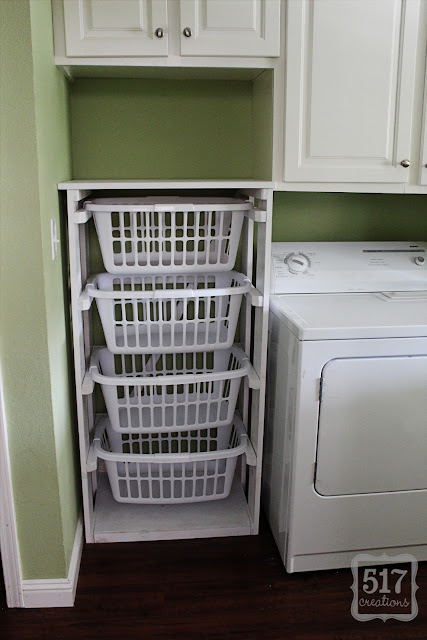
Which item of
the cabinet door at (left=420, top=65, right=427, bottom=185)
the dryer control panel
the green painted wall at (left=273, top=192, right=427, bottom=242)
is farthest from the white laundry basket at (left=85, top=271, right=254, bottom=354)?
the cabinet door at (left=420, top=65, right=427, bottom=185)

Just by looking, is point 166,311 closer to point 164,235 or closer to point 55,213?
point 164,235

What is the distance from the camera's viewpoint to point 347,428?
2.02 metres

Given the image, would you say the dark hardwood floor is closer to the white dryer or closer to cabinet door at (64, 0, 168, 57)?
the white dryer

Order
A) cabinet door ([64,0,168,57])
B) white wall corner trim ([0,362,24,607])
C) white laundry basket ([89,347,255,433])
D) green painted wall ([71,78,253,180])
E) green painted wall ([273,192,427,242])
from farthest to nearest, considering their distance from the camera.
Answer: green painted wall ([273,192,427,242])
green painted wall ([71,78,253,180])
white laundry basket ([89,347,255,433])
cabinet door ([64,0,168,57])
white wall corner trim ([0,362,24,607])

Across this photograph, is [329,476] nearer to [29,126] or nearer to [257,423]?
[257,423]

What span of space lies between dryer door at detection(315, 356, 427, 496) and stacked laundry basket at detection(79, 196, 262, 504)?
363 mm

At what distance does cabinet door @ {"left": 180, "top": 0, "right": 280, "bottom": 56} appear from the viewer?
199 centimetres

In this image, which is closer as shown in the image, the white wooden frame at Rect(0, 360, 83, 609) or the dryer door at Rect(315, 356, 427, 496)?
the white wooden frame at Rect(0, 360, 83, 609)

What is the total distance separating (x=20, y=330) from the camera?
5.86ft

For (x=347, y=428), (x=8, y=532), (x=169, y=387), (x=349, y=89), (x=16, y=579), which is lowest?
(x=16, y=579)

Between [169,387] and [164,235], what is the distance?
2.57 feet

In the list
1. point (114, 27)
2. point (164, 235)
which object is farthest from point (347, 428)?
point (114, 27)

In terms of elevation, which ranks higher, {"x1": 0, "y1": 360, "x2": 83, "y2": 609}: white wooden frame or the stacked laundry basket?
the stacked laundry basket

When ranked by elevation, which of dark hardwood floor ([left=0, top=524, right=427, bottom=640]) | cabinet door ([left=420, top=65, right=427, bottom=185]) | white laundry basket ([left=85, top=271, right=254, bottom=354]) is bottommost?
dark hardwood floor ([left=0, top=524, right=427, bottom=640])
